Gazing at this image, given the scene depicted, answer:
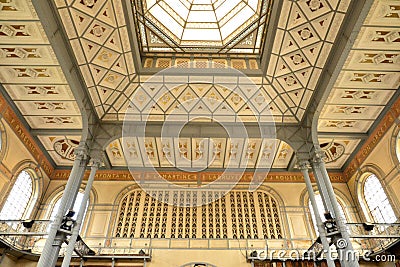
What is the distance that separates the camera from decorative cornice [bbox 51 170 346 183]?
14.5 meters

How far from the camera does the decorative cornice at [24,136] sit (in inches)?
420

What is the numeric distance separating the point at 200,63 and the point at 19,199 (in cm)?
975

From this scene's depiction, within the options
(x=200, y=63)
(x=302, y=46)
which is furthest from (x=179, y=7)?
(x=302, y=46)

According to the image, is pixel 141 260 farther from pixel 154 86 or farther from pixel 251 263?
pixel 154 86

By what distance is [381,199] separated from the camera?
11.9 metres

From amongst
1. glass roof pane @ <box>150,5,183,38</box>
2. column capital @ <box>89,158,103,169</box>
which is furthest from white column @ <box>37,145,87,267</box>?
glass roof pane @ <box>150,5,183,38</box>

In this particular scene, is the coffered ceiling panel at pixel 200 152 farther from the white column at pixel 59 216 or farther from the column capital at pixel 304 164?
the white column at pixel 59 216

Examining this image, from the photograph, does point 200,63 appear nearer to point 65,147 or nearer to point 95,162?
point 95,162

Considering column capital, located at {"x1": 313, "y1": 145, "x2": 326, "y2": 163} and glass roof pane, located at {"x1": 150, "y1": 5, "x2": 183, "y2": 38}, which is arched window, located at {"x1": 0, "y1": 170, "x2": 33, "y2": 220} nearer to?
glass roof pane, located at {"x1": 150, "y1": 5, "x2": 183, "y2": 38}

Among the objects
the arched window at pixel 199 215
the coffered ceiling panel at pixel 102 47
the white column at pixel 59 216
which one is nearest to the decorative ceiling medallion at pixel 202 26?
the coffered ceiling panel at pixel 102 47

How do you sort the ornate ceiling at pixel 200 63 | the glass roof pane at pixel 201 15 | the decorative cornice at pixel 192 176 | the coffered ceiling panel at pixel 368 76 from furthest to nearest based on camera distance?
the decorative cornice at pixel 192 176 → the glass roof pane at pixel 201 15 → the ornate ceiling at pixel 200 63 → the coffered ceiling panel at pixel 368 76

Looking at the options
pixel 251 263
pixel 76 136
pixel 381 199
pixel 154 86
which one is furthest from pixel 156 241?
pixel 381 199

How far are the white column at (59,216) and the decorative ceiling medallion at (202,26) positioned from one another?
476 cm

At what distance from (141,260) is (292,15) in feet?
35.4
